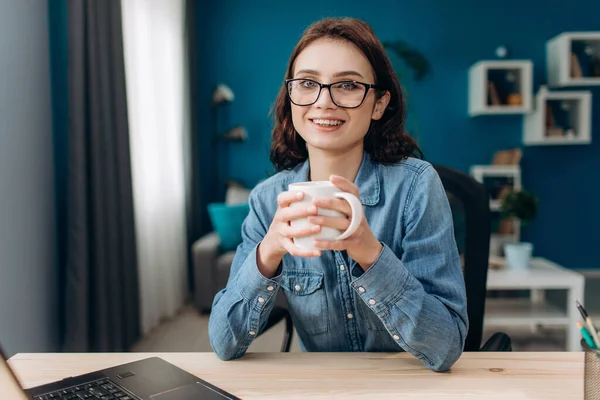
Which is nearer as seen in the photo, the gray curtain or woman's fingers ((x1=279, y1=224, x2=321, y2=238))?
woman's fingers ((x1=279, y1=224, x2=321, y2=238))

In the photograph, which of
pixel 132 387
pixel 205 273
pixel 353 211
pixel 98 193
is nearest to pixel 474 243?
pixel 353 211

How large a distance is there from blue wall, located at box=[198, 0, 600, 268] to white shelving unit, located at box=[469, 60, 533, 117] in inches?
9.2

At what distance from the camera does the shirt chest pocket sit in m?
0.97

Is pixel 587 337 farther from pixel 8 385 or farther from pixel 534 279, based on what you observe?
pixel 534 279

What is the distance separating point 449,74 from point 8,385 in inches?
175

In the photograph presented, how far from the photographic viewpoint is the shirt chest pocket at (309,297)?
3.18ft

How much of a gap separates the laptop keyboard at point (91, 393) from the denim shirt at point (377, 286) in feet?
0.62

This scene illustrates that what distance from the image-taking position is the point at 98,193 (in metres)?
2.23

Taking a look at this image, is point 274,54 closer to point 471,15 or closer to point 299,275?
point 471,15

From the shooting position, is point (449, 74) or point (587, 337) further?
point (449, 74)

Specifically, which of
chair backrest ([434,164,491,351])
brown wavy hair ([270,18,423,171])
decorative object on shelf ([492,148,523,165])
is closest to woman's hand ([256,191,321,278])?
brown wavy hair ([270,18,423,171])

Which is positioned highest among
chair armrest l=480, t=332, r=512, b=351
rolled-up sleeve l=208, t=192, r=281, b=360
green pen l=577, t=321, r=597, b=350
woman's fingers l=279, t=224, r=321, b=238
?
woman's fingers l=279, t=224, r=321, b=238

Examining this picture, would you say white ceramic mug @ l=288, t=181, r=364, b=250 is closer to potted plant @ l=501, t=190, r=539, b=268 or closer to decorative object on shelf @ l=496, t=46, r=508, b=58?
potted plant @ l=501, t=190, r=539, b=268

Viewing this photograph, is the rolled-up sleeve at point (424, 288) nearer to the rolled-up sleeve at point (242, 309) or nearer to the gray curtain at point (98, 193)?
the rolled-up sleeve at point (242, 309)
